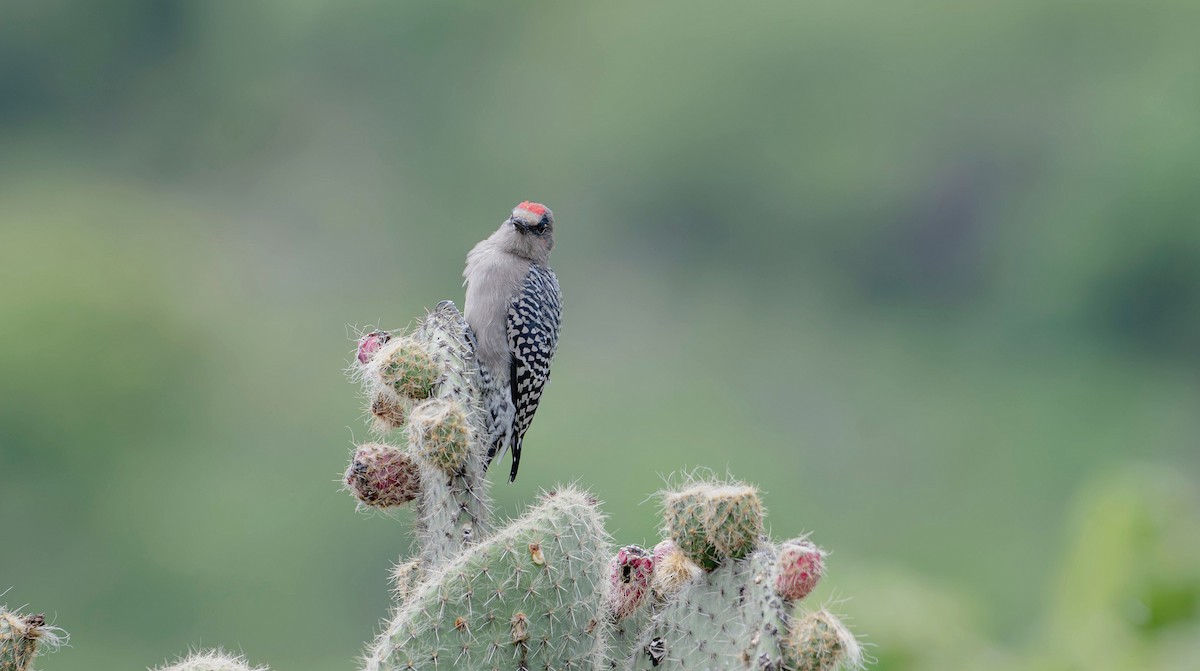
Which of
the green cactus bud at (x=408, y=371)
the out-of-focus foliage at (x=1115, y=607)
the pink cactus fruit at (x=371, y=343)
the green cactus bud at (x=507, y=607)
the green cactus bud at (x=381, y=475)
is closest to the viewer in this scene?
the green cactus bud at (x=507, y=607)

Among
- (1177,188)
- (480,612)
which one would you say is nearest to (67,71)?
(1177,188)

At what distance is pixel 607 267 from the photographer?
985 inches

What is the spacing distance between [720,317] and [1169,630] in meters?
18.0

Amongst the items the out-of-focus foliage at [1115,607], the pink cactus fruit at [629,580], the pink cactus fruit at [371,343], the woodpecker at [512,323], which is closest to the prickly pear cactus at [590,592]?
the pink cactus fruit at [629,580]

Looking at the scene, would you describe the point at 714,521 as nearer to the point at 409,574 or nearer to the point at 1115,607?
the point at 409,574

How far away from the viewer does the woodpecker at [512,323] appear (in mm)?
5617

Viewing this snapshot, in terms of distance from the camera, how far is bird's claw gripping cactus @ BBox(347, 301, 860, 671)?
9.53 ft

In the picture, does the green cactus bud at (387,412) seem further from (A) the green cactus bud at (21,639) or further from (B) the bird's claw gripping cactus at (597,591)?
(A) the green cactus bud at (21,639)

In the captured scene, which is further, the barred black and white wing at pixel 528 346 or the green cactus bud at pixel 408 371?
the barred black and white wing at pixel 528 346

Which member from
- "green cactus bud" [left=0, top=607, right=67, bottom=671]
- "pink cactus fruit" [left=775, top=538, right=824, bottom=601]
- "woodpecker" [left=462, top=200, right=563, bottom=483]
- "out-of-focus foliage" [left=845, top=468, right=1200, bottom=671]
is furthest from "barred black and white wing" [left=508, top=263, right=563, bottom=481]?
"out-of-focus foliage" [left=845, top=468, right=1200, bottom=671]

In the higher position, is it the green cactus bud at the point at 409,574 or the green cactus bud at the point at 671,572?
the green cactus bud at the point at 409,574

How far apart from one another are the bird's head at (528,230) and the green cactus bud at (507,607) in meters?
2.87

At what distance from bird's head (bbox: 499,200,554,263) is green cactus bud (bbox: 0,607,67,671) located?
3.16 meters

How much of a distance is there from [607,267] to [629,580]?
21.7 m
